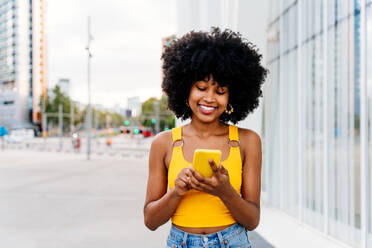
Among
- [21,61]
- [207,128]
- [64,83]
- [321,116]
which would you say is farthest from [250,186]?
[64,83]

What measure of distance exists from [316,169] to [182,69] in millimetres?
4029

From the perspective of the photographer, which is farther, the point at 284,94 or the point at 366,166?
the point at 284,94

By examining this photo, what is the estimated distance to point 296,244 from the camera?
4.24 meters

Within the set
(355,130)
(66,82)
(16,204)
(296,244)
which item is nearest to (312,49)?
(355,130)

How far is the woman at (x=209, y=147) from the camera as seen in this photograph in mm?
1311

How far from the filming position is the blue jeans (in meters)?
1.33

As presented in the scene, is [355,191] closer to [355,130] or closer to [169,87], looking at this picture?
[355,130]

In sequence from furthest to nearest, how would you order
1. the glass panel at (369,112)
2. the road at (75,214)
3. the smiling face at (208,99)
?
1. the road at (75,214)
2. the glass panel at (369,112)
3. the smiling face at (208,99)

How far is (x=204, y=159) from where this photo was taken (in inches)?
41.0

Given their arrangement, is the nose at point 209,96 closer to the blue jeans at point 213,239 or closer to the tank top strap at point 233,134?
the tank top strap at point 233,134

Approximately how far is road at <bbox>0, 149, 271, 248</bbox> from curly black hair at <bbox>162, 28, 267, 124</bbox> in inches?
122

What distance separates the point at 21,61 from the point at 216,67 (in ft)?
271

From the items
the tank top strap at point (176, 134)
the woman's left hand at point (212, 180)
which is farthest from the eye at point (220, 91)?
the woman's left hand at point (212, 180)

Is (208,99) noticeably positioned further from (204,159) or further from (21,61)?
(21,61)
